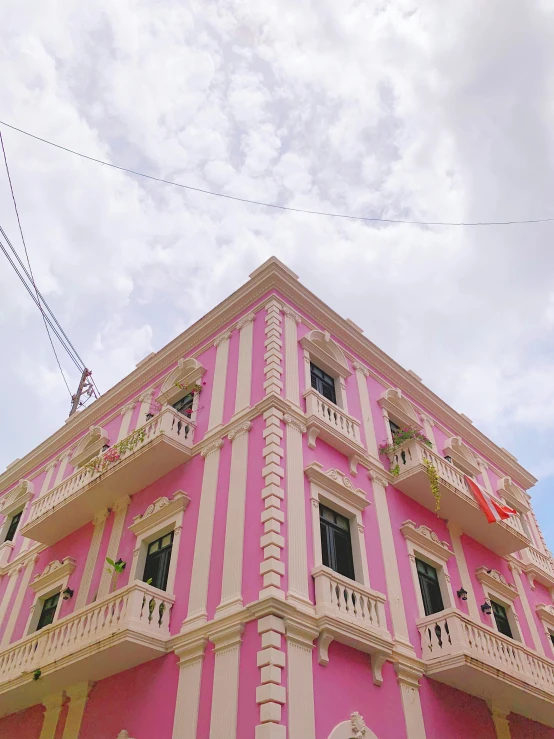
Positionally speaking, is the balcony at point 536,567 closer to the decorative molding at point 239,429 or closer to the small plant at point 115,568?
the decorative molding at point 239,429

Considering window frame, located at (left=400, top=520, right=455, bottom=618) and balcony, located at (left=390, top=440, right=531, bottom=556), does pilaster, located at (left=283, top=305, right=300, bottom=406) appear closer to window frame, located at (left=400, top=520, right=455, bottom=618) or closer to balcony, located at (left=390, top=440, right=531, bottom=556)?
balcony, located at (left=390, top=440, right=531, bottom=556)

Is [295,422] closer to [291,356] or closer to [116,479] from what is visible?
[291,356]

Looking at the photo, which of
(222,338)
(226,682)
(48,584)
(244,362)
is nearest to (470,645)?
(226,682)

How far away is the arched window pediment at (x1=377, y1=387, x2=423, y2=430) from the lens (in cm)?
1595

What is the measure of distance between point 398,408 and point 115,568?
8.69 meters

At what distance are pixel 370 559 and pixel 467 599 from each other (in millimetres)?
3334

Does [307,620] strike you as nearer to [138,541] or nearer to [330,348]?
[138,541]

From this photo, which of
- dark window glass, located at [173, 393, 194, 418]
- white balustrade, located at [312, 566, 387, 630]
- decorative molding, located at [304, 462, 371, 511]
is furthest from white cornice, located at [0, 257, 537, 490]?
white balustrade, located at [312, 566, 387, 630]

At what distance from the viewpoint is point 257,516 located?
10.1m

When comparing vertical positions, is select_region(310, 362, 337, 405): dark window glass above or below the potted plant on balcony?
above

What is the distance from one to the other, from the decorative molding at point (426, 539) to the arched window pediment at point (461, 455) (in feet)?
14.7

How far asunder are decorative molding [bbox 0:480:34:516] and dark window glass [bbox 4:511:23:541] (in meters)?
0.26

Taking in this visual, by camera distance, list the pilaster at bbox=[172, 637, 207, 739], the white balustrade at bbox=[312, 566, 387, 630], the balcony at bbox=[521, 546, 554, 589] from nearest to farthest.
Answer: the pilaster at bbox=[172, 637, 207, 739] → the white balustrade at bbox=[312, 566, 387, 630] → the balcony at bbox=[521, 546, 554, 589]

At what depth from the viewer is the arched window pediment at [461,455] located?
17.7m
